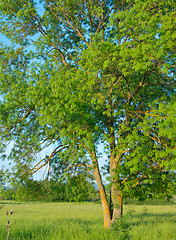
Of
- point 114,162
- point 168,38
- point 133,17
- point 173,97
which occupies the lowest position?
point 114,162

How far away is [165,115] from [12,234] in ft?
36.1

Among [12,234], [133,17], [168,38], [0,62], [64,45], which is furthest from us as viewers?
[64,45]

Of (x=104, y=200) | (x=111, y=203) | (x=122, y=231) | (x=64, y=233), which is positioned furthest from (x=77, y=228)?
(x=122, y=231)

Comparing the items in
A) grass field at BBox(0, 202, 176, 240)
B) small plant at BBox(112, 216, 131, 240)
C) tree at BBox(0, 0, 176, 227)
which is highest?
tree at BBox(0, 0, 176, 227)

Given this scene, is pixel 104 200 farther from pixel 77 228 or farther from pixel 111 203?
pixel 77 228

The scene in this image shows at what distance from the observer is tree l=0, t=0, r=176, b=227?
35.1 ft

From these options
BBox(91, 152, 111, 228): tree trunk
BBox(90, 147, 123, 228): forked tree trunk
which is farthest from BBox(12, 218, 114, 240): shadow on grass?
BBox(90, 147, 123, 228): forked tree trunk

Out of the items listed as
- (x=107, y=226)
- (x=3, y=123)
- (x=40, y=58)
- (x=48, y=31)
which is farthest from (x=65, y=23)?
(x=107, y=226)

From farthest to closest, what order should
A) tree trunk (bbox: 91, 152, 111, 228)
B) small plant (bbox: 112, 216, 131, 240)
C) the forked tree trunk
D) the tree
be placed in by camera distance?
1. tree trunk (bbox: 91, 152, 111, 228)
2. the forked tree trunk
3. the tree
4. small plant (bbox: 112, 216, 131, 240)

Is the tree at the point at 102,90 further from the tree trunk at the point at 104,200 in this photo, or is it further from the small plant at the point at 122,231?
the small plant at the point at 122,231

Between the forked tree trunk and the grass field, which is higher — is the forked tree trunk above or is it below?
above

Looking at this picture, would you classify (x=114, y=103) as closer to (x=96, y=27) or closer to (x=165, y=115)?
(x=165, y=115)

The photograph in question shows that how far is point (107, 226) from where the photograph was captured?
13781 millimetres

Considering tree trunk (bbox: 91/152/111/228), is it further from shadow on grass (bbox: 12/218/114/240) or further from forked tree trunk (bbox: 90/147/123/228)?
shadow on grass (bbox: 12/218/114/240)
